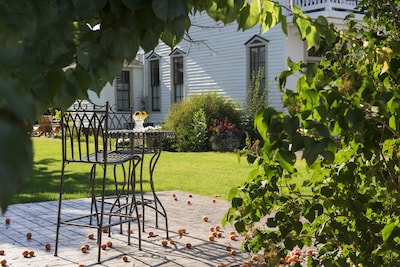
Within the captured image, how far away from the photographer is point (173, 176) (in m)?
11.5

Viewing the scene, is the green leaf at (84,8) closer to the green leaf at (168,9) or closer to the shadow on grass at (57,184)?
the green leaf at (168,9)

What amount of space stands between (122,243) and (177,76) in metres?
18.8

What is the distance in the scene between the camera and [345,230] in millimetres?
2500

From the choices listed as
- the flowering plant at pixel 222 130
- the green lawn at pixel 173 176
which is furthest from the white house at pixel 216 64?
the green lawn at pixel 173 176

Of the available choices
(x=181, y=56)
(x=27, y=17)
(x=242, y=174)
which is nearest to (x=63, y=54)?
(x=27, y=17)

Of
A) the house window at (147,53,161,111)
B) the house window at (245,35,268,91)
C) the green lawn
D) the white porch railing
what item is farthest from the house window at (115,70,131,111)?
the white porch railing

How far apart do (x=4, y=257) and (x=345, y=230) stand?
3.77 m

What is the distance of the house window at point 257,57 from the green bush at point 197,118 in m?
1.49

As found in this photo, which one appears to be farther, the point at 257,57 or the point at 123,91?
the point at 123,91

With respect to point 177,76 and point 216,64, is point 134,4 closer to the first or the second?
point 216,64

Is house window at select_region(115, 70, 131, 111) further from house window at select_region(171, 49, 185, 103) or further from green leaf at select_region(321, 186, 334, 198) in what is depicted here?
green leaf at select_region(321, 186, 334, 198)

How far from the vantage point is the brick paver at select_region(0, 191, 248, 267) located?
16.6ft

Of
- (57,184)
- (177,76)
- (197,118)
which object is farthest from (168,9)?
(177,76)

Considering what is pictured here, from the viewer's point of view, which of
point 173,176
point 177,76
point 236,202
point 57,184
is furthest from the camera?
point 177,76
